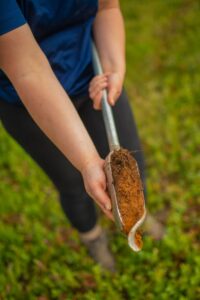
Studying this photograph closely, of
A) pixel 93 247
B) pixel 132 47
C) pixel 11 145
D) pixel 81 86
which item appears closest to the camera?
pixel 81 86

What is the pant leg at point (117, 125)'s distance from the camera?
204 cm

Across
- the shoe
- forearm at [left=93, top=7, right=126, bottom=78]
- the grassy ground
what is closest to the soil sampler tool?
forearm at [left=93, top=7, right=126, bottom=78]

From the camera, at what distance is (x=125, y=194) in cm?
157

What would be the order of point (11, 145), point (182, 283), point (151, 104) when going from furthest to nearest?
point (151, 104), point (11, 145), point (182, 283)

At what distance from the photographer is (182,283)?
237cm

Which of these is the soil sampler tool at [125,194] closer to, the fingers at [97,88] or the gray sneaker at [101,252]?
the fingers at [97,88]

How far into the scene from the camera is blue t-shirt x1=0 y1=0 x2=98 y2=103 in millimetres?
1604

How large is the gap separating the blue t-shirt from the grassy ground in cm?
121

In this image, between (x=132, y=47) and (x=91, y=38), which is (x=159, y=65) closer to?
(x=132, y=47)

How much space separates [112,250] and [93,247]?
0.55ft

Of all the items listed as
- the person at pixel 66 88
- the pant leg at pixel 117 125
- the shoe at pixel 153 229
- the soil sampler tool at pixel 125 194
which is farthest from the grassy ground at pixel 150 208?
the soil sampler tool at pixel 125 194

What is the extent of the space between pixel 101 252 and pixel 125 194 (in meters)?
1.17

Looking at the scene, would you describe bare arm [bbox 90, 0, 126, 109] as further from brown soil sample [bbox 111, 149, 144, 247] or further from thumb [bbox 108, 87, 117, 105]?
brown soil sample [bbox 111, 149, 144, 247]

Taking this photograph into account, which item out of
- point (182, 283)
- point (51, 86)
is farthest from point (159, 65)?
point (51, 86)
